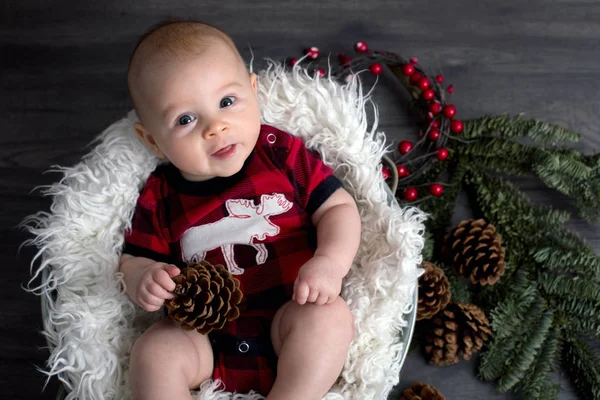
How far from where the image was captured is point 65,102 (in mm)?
1646

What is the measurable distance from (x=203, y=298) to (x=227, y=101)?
1.19 feet

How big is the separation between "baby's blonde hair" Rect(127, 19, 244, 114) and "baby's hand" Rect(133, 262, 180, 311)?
336 millimetres

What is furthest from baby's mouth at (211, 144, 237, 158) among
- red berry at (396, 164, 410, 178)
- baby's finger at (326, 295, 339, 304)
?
red berry at (396, 164, 410, 178)

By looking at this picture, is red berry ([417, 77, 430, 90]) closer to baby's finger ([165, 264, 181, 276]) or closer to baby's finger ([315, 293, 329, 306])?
baby's finger ([315, 293, 329, 306])

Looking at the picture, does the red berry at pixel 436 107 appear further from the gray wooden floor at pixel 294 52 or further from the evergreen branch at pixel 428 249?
the evergreen branch at pixel 428 249

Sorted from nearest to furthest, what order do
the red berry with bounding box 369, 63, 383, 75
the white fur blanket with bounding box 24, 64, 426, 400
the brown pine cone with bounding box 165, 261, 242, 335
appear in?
the brown pine cone with bounding box 165, 261, 242, 335
the white fur blanket with bounding box 24, 64, 426, 400
the red berry with bounding box 369, 63, 383, 75

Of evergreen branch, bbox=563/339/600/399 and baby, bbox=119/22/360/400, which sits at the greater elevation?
baby, bbox=119/22/360/400

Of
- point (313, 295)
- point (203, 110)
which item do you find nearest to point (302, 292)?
point (313, 295)

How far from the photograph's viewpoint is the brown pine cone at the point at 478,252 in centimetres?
133

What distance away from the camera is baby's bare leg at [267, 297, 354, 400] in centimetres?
104

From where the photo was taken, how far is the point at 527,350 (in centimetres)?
129

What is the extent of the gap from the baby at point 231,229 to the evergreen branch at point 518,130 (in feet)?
1.35

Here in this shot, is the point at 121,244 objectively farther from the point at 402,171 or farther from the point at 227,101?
the point at 402,171

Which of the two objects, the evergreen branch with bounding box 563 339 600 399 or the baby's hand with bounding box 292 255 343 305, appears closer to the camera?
the baby's hand with bounding box 292 255 343 305
